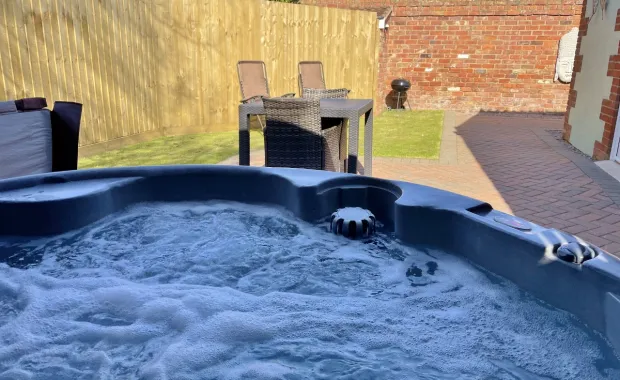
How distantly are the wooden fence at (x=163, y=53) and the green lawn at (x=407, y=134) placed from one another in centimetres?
102

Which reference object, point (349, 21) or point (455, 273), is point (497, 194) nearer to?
point (455, 273)

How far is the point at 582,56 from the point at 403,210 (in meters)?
5.59

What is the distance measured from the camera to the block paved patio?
3.57 metres

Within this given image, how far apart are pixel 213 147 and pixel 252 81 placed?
1124mm

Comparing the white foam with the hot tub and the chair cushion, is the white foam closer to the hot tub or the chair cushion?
the hot tub

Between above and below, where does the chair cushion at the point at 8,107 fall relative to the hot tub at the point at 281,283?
above

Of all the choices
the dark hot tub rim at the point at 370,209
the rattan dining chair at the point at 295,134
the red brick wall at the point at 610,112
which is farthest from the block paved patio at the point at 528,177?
the dark hot tub rim at the point at 370,209

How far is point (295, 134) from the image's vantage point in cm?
374

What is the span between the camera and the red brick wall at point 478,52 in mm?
9680

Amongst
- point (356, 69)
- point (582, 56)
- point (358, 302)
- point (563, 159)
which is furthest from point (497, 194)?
point (356, 69)

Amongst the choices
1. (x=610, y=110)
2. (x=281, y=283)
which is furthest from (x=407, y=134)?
(x=281, y=283)

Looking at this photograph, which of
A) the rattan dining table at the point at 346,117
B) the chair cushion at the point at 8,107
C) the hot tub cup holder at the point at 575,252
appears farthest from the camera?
the rattan dining table at the point at 346,117

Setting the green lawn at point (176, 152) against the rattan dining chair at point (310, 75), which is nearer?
the green lawn at point (176, 152)

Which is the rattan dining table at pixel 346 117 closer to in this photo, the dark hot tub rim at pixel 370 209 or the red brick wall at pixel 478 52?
the dark hot tub rim at pixel 370 209
